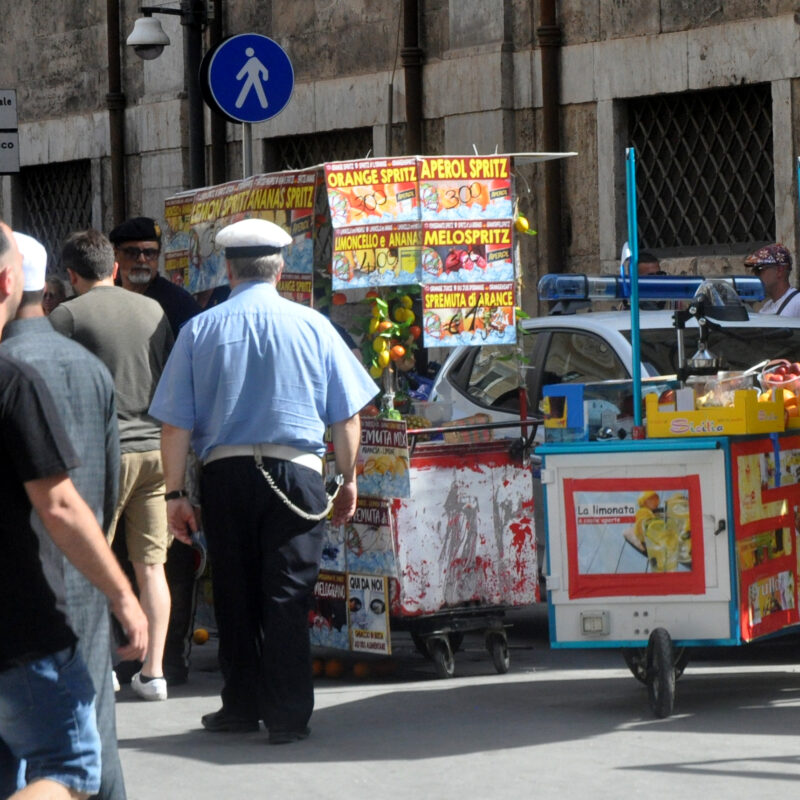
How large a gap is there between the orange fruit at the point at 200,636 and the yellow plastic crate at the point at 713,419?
9.86ft

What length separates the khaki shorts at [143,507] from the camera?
26.1 ft

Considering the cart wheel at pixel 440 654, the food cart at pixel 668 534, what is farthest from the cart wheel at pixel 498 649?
the food cart at pixel 668 534

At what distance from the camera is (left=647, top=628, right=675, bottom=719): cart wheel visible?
695cm

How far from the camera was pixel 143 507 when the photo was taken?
316 inches

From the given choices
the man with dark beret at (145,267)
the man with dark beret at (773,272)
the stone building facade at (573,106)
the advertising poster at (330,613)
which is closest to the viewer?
the advertising poster at (330,613)

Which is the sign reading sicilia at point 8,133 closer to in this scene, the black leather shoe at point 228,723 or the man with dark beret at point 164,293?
the man with dark beret at point 164,293

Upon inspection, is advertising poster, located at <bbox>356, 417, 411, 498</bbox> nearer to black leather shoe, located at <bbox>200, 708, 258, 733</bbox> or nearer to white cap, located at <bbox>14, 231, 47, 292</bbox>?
black leather shoe, located at <bbox>200, 708, 258, 733</bbox>

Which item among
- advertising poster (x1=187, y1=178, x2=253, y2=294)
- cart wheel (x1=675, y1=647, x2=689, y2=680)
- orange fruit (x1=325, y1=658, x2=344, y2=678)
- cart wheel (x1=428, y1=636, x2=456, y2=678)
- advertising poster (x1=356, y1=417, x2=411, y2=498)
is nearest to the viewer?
cart wheel (x1=675, y1=647, x2=689, y2=680)

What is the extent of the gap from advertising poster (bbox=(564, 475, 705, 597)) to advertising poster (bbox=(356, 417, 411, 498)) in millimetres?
1123

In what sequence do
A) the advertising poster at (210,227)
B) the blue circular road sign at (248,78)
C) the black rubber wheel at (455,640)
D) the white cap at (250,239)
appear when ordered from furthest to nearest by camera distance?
1. the blue circular road sign at (248,78)
2. the advertising poster at (210,227)
3. the black rubber wheel at (455,640)
4. the white cap at (250,239)

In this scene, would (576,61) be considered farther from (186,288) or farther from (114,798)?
(114,798)

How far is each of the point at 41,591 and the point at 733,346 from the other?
5891mm

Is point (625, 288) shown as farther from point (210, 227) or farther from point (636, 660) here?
point (636, 660)

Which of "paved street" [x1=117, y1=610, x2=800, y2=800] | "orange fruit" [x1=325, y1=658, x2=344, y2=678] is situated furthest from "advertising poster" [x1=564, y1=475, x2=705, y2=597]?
"orange fruit" [x1=325, y1=658, x2=344, y2=678]
